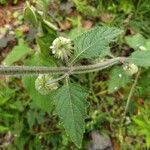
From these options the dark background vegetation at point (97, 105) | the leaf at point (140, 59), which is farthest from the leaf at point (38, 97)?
the leaf at point (140, 59)

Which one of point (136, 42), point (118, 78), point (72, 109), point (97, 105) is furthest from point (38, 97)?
point (72, 109)

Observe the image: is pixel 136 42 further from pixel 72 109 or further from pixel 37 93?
pixel 72 109

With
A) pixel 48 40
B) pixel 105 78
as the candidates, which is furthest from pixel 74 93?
pixel 105 78

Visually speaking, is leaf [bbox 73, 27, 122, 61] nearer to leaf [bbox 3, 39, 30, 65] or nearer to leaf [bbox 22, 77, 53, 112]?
leaf [bbox 22, 77, 53, 112]

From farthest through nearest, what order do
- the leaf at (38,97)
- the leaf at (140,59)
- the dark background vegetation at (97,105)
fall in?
1. the dark background vegetation at (97,105)
2. the leaf at (38,97)
3. the leaf at (140,59)

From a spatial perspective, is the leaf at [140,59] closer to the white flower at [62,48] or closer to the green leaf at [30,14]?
the white flower at [62,48]

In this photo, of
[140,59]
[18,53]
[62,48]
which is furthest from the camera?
[18,53]

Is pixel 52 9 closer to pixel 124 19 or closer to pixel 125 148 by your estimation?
pixel 124 19
